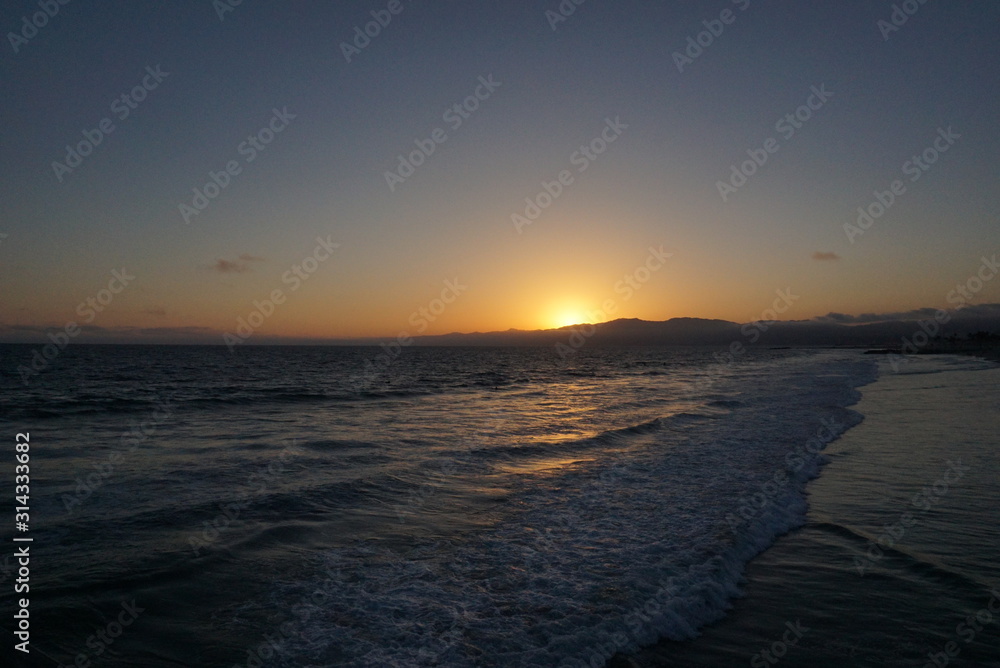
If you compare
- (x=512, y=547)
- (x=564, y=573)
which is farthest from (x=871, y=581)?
(x=512, y=547)

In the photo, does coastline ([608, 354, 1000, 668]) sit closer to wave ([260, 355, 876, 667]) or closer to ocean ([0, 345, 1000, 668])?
ocean ([0, 345, 1000, 668])

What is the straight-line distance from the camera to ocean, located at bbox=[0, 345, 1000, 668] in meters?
6.25

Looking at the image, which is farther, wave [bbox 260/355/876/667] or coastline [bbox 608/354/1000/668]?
wave [bbox 260/355/876/667]

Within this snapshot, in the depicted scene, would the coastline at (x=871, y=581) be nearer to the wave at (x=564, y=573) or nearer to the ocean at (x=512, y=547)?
the ocean at (x=512, y=547)

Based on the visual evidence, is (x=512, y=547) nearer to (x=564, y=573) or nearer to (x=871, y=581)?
(x=564, y=573)

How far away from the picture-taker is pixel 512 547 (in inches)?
373

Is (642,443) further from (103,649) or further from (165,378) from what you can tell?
(165,378)

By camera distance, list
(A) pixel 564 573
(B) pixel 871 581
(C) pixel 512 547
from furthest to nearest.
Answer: (C) pixel 512 547 → (A) pixel 564 573 → (B) pixel 871 581

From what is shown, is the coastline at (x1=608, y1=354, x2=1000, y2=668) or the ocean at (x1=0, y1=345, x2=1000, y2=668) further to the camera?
the ocean at (x1=0, y1=345, x2=1000, y2=668)

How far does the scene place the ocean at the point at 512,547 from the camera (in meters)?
6.25

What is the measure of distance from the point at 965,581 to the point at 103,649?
11.0 metres

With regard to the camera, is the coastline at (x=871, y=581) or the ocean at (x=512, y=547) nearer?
the coastline at (x=871, y=581)

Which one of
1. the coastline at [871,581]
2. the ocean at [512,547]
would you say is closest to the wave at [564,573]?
the ocean at [512,547]

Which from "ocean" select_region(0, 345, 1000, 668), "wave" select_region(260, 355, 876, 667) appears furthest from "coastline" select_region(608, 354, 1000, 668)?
"wave" select_region(260, 355, 876, 667)
